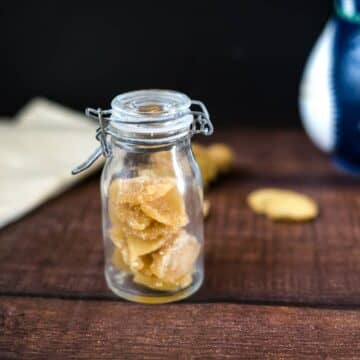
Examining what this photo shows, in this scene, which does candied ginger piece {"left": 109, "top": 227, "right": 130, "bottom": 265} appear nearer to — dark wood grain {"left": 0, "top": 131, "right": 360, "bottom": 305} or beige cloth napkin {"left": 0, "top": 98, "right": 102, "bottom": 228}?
dark wood grain {"left": 0, "top": 131, "right": 360, "bottom": 305}

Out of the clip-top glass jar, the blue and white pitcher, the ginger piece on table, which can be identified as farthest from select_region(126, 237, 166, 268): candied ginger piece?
the blue and white pitcher

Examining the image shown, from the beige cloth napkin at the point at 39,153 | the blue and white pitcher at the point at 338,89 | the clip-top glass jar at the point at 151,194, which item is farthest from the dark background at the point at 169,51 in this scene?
the clip-top glass jar at the point at 151,194

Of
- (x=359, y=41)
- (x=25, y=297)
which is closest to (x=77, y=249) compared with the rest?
(x=25, y=297)

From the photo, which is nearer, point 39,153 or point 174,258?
point 174,258

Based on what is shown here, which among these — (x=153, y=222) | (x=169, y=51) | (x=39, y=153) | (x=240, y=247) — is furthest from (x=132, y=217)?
(x=169, y=51)

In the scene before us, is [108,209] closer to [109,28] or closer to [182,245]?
[182,245]

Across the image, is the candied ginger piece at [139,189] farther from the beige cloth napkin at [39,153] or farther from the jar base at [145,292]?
the beige cloth napkin at [39,153]

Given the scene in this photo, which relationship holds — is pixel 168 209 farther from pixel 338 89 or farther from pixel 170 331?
pixel 338 89
